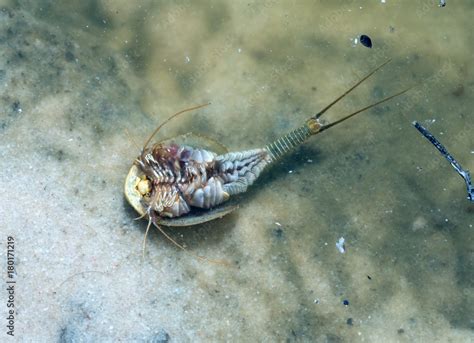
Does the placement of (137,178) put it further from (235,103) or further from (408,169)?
(408,169)

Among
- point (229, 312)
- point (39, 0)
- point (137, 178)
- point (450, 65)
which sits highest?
point (39, 0)

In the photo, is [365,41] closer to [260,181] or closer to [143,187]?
[260,181]

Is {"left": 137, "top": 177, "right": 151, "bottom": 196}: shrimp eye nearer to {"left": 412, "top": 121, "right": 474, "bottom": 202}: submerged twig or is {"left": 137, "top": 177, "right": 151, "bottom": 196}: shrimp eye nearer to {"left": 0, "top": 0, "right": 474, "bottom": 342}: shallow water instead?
{"left": 0, "top": 0, "right": 474, "bottom": 342}: shallow water

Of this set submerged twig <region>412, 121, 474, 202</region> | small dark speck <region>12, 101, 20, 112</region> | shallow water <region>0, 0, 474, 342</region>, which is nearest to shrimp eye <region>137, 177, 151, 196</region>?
shallow water <region>0, 0, 474, 342</region>

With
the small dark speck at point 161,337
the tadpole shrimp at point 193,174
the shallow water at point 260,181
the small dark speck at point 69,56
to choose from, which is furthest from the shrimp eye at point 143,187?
the small dark speck at point 69,56

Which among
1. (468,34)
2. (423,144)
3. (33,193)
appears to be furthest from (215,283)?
(468,34)
